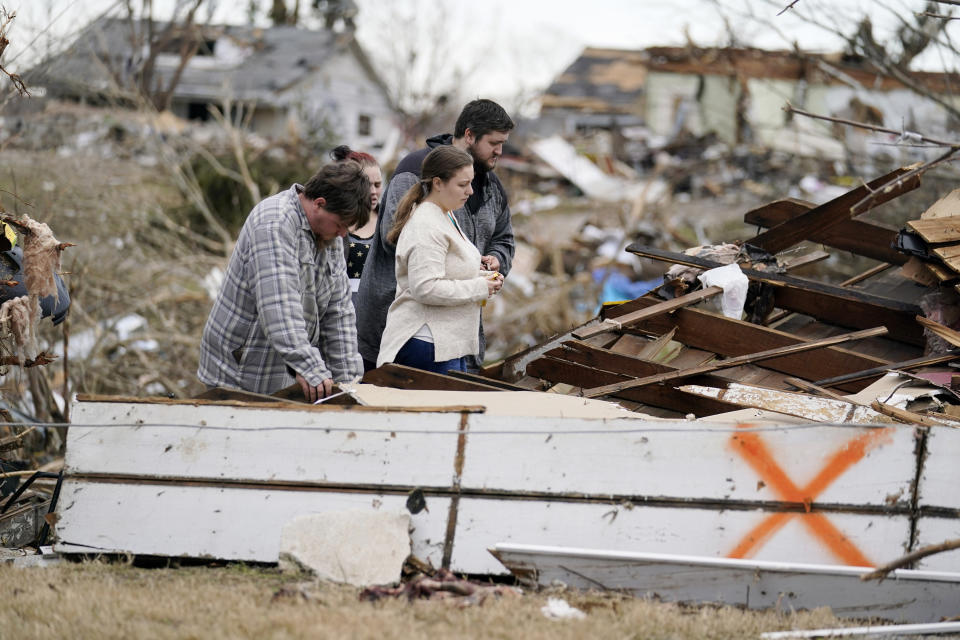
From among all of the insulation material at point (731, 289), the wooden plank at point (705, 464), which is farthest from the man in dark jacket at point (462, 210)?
the wooden plank at point (705, 464)

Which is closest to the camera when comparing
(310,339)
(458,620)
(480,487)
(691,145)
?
(458,620)

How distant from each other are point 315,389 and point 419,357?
0.69m

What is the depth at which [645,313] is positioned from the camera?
539 centimetres

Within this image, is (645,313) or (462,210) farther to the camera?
(645,313)

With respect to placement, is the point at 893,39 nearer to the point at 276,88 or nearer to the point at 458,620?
the point at 458,620

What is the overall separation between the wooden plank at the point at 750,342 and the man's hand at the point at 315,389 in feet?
6.82

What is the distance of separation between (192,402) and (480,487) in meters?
1.24

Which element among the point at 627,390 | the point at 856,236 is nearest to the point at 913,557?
the point at 627,390

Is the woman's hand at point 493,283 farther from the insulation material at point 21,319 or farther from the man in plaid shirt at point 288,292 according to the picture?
the insulation material at point 21,319

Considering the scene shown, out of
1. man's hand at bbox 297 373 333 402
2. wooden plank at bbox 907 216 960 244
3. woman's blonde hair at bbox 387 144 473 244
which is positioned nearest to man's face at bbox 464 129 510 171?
woman's blonde hair at bbox 387 144 473 244

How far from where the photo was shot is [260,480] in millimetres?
3953

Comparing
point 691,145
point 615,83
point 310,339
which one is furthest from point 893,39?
point 615,83

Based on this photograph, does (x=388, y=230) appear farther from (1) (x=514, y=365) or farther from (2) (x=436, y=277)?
(1) (x=514, y=365)

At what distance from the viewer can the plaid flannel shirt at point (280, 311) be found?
4.08 m
